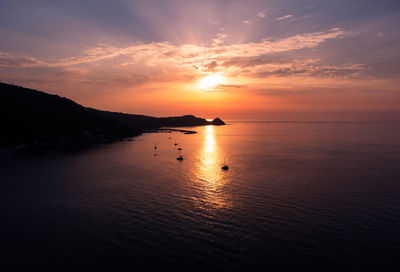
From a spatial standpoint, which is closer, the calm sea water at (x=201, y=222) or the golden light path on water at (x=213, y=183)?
the calm sea water at (x=201, y=222)

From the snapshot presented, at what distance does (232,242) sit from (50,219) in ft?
107

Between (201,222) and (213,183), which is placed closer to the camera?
(201,222)

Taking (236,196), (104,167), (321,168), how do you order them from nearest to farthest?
(236,196) < (321,168) < (104,167)

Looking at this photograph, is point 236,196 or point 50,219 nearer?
point 50,219

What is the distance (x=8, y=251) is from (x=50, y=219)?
1068cm

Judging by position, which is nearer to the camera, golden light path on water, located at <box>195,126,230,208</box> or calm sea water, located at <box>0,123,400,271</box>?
calm sea water, located at <box>0,123,400,271</box>

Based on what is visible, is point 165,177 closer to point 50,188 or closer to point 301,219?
point 50,188

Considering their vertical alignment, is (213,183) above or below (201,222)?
below

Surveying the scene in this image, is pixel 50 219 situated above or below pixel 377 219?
below

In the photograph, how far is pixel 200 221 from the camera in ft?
130

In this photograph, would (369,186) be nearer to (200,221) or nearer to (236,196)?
(236,196)

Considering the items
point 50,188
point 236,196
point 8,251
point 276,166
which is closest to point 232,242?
point 236,196

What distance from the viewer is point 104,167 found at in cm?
9162

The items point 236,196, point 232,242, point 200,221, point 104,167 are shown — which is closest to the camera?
point 232,242
